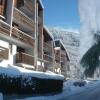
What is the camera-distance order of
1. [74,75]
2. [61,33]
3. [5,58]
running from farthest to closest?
[61,33] → [74,75] → [5,58]

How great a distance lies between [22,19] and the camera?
1442 inches

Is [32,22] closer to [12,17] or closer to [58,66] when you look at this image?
[12,17]

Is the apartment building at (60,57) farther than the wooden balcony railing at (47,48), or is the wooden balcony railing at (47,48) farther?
the apartment building at (60,57)

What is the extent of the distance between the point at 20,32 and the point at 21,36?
2.05ft

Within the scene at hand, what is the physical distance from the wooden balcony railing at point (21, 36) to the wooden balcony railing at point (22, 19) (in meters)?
1.49

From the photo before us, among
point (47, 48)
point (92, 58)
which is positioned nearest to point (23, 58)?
point (92, 58)

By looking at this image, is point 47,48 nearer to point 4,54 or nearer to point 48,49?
point 48,49

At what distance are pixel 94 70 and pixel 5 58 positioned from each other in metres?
10.1

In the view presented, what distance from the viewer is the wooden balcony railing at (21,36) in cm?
3372

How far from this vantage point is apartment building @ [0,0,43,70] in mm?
32031

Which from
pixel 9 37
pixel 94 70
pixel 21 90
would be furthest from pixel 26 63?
pixel 21 90

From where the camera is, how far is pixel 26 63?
37000mm

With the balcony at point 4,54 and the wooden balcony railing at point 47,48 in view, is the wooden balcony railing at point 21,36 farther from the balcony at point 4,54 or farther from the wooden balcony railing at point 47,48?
the wooden balcony railing at point 47,48

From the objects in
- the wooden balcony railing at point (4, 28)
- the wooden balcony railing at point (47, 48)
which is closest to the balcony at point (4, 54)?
the wooden balcony railing at point (4, 28)
